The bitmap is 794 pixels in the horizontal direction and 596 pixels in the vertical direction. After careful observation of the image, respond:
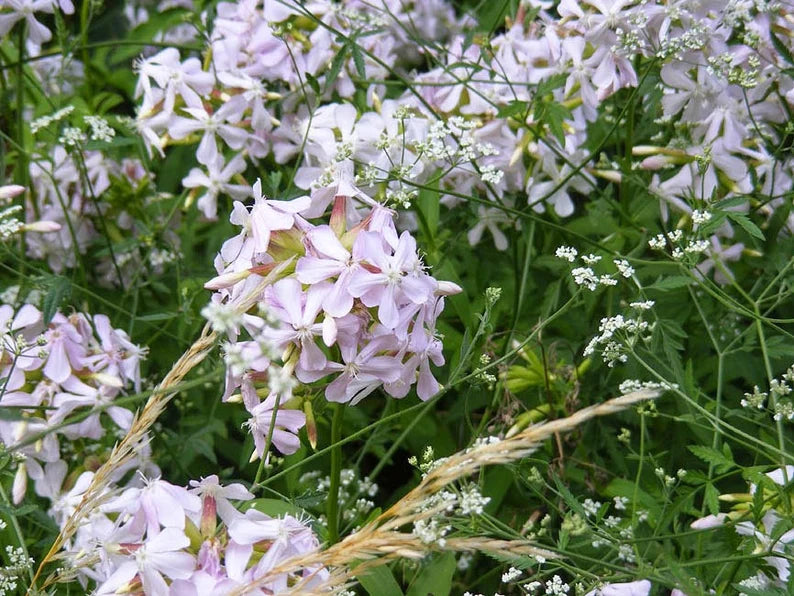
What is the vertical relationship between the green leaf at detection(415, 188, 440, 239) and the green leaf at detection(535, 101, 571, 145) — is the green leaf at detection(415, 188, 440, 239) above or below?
below

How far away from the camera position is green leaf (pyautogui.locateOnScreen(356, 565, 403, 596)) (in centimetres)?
149

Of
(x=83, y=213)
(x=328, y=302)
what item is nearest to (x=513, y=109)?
(x=328, y=302)

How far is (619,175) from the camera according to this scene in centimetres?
208

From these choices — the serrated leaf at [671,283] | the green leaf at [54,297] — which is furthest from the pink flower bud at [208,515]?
the serrated leaf at [671,283]

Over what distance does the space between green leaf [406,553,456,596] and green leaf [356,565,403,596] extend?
4cm

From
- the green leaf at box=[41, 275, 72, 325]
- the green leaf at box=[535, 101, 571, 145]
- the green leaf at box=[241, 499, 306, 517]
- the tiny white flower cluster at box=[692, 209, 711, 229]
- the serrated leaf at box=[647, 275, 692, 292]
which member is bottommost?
the green leaf at box=[241, 499, 306, 517]

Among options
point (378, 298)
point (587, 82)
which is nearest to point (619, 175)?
point (587, 82)

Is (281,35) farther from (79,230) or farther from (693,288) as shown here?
(693,288)

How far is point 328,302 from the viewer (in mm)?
1348

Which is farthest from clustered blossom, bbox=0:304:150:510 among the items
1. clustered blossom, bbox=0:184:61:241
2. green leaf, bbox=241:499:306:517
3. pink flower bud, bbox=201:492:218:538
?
pink flower bud, bbox=201:492:218:538

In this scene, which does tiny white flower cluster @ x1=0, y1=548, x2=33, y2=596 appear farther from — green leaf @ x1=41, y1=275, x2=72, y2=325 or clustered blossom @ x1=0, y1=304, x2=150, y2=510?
green leaf @ x1=41, y1=275, x2=72, y2=325

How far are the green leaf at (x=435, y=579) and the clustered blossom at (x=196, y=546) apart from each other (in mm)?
231

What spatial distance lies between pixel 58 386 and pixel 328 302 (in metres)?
0.74

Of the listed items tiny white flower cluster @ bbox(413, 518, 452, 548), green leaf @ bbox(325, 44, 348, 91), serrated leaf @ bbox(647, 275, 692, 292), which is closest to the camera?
tiny white flower cluster @ bbox(413, 518, 452, 548)
